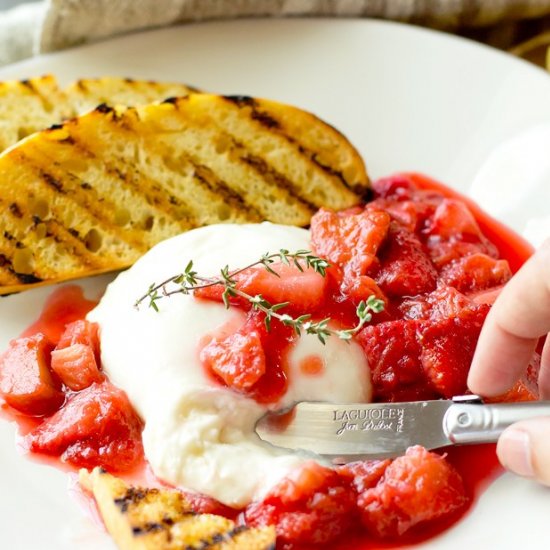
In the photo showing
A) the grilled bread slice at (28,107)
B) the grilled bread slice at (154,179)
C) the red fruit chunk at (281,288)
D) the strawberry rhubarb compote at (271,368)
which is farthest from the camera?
the grilled bread slice at (28,107)

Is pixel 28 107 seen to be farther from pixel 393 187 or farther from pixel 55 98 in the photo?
pixel 393 187

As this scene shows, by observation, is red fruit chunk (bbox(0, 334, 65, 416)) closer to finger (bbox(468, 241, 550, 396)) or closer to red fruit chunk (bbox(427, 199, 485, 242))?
finger (bbox(468, 241, 550, 396))

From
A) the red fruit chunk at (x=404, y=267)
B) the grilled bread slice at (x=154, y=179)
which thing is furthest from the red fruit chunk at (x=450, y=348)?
the grilled bread slice at (x=154, y=179)

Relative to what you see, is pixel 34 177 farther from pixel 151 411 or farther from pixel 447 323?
pixel 447 323

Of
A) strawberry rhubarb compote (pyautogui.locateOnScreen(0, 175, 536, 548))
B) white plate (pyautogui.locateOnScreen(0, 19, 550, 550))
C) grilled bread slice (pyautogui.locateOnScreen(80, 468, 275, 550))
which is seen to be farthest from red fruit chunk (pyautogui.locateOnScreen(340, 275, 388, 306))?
white plate (pyautogui.locateOnScreen(0, 19, 550, 550))

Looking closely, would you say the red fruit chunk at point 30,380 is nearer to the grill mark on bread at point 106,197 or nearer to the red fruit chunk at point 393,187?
the grill mark on bread at point 106,197

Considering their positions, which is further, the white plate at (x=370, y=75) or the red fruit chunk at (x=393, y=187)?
the white plate at (x=370, y=75)

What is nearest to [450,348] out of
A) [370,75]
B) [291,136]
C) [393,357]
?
[393,357]

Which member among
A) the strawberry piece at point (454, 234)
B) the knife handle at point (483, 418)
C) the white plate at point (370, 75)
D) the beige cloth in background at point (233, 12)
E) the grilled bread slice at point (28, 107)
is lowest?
the knife handle at point (483, 418)
